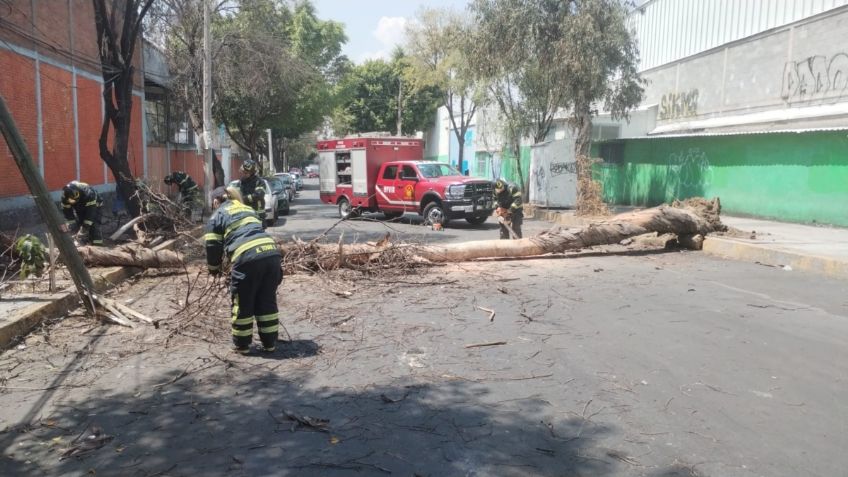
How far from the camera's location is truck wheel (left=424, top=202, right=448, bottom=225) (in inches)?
647

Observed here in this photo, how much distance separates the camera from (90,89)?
1752 centimetres

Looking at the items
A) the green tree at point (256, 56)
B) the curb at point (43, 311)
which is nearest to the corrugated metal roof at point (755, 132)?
the green tree at point (256, 56)

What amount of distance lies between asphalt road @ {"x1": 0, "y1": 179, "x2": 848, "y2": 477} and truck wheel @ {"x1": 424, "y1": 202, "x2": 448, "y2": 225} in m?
8.71

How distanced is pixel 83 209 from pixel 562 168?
47.5 feet

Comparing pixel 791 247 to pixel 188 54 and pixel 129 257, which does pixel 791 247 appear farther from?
pixel 188 54

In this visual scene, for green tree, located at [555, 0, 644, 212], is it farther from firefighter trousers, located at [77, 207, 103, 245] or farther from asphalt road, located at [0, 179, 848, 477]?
firefighter trousers, located at [77, 207, 103, 245]

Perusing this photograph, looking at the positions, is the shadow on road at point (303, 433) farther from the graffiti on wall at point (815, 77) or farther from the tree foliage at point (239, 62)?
the graffiti on wall at point (815, 77)

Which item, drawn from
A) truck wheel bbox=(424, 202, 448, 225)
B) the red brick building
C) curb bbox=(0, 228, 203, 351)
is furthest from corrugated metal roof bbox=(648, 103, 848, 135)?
the red brick building

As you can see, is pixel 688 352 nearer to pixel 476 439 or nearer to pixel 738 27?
pixel 476 439

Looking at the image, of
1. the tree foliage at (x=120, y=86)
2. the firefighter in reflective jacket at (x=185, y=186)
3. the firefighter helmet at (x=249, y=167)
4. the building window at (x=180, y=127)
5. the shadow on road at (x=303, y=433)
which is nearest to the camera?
the shadow on road at (x=303, y=433)

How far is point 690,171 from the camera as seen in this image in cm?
1930

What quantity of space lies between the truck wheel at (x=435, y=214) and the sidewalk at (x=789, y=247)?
6.83 meters

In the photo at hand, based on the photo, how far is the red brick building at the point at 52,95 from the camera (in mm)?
13000

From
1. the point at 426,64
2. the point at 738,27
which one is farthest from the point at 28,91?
the point at 426,64
